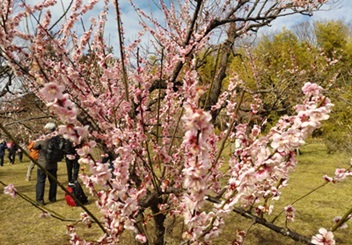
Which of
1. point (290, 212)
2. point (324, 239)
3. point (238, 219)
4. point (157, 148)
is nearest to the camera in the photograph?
point (324, 239)

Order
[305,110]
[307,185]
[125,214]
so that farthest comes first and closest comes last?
[307,185], [125,214], [305,110]

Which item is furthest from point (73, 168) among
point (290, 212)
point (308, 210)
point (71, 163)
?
point (290, 212)

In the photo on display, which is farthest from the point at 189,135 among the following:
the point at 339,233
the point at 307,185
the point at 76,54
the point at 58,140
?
the point at 307,185

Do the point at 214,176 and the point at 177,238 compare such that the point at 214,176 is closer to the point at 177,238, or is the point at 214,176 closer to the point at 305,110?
the point at 305,110

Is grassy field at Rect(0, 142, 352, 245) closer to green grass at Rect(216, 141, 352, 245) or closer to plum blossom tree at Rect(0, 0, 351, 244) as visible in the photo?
green grass at Rect(216, 141, 352, 245)

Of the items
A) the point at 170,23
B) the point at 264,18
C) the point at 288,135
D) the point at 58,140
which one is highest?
the point at 170,23

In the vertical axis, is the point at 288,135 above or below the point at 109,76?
below

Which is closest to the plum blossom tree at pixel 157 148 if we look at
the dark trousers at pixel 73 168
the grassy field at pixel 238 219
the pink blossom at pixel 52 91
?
the pink blossom at pixel 52 91

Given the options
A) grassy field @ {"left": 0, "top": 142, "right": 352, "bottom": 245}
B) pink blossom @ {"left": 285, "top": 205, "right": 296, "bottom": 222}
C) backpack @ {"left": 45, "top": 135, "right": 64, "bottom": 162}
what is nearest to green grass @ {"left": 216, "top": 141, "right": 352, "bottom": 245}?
grassy field @ {"left": 0, "top": 142, "right": 352, "bottom": 245}

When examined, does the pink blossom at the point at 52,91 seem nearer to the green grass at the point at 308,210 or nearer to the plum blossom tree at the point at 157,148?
the plum blossom tree at the point at 157,148

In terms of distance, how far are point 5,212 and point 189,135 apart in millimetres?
6946

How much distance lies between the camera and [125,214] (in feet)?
5.43

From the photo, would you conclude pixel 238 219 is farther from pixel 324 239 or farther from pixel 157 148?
pixel 324 239

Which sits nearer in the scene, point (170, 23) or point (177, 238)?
point (177, 238)
